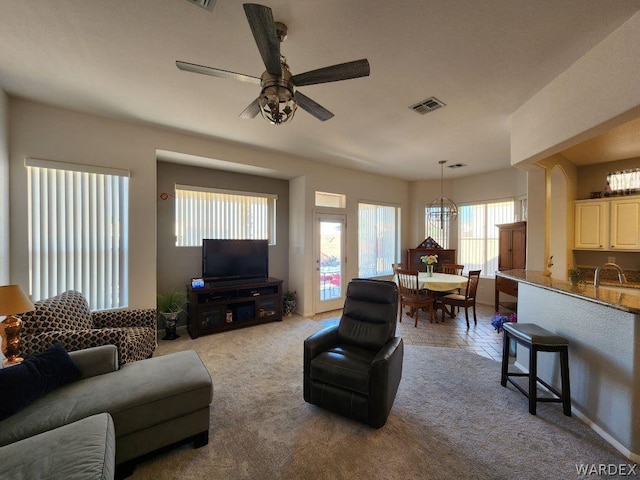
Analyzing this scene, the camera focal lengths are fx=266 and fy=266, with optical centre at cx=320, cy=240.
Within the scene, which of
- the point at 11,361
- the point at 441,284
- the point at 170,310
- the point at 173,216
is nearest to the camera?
the point at 11,361

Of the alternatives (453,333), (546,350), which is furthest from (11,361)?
(453,333)

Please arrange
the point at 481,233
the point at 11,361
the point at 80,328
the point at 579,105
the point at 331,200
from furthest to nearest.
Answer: the point at 481,233 → the point at 331,200 → the point at 80,328 → the point at 579,105 → the point at 11,361

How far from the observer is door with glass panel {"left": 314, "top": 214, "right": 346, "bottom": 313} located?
16.9 feet

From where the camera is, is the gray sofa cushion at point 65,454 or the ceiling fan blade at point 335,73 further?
the ceiling fan blade at point 335,73

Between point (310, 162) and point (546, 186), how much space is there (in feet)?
11.6

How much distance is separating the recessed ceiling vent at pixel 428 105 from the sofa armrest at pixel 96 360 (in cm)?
358

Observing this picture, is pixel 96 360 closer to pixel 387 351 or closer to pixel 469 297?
pixel 387 351

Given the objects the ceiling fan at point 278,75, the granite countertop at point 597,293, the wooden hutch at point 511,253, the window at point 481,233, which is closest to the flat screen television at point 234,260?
the ceiling fan at point 278,75

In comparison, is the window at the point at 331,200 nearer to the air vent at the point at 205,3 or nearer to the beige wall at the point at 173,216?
the beige wall at the point at 173,216

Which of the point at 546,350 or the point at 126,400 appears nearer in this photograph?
the point at 126,400

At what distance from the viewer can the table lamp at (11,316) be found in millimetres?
1818

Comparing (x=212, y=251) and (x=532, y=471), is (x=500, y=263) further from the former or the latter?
(x=212, y=251)

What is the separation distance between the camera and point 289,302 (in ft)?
16.4

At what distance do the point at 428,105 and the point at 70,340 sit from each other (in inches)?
154
